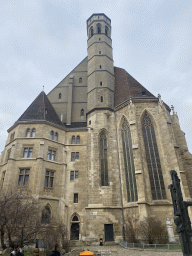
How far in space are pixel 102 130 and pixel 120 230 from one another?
407 inches

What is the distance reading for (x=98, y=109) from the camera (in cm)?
2408

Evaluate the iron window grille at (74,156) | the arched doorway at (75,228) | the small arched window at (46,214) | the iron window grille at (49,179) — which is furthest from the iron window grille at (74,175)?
the small arched window at (46,214)

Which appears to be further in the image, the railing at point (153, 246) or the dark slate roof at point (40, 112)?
the dark slate roof at point (40, 112)

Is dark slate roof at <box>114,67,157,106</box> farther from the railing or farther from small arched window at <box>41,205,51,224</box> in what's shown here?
the railing

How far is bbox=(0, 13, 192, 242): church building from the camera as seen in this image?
59.0ft

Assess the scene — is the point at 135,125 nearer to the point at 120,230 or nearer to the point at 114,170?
the point at 114,170

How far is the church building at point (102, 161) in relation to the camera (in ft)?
59.0

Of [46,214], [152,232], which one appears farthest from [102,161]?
[152,232]

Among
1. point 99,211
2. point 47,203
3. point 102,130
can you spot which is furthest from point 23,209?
point 102,130

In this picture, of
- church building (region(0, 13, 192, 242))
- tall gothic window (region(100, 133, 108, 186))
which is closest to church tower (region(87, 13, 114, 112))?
church building (region(0, 13, 192, 242))

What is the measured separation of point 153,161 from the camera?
63.8 feet

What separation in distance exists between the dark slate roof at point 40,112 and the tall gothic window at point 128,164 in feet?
25.3

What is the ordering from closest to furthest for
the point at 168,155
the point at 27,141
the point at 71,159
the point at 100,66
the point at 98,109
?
1. the point at 168,155
2. the point at 27,141
3. the point at 71,159
4. the point at 98,109
5. the point at 100,66

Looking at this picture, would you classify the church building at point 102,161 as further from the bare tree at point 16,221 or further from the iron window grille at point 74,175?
the bare tree at point 16,221
